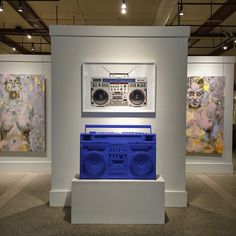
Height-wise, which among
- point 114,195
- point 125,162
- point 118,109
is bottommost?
point 114,195

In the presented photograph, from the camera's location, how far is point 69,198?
14.9ft

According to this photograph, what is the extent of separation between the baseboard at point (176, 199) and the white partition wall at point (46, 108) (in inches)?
117

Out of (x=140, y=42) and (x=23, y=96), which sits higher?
(x=140, y=42)

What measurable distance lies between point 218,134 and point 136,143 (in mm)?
3280

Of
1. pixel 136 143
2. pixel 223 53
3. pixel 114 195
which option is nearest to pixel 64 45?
pixel 136 143

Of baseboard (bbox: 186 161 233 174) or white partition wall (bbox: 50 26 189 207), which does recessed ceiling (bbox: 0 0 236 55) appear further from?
baseboard (bbox: 186 161 233 174)

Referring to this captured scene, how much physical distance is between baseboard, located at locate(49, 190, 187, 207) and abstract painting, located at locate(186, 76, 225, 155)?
2.24m

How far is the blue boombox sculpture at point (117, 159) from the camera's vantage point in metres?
3.95

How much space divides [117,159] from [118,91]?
1012 millimetres

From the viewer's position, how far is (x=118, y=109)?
4.52m

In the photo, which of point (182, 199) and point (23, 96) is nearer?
point (182, 199)

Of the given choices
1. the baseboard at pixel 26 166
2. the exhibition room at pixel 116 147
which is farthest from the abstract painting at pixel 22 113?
the baseboard at pixel 26 166

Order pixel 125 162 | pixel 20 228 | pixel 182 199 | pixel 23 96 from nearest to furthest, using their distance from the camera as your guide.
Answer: pixel 20 228 → pixel 125 162 → pixel 182 199 → pixel 23 96

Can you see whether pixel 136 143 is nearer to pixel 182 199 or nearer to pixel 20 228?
pixel 182 199
